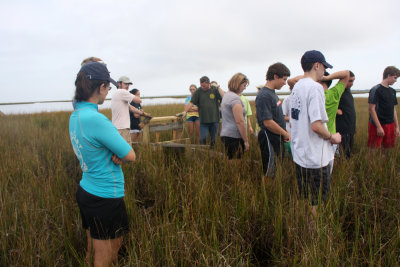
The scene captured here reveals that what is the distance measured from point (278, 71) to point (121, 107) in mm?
2565

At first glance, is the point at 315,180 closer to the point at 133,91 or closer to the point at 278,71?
the point at 278,71

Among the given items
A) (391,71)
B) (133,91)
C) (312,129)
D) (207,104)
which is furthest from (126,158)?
(133,91)

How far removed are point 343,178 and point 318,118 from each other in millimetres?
984

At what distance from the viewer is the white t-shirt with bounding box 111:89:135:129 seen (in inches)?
163

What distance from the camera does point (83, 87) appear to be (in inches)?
62.1

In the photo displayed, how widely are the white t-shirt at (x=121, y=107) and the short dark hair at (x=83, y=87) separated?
2574mm

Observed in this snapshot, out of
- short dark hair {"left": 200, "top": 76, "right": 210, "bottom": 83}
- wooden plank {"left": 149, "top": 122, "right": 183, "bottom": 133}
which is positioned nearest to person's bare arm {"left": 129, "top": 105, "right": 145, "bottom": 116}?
wooden plank {"left": 149, "top": 122, "right": 183, "bottom": 133}

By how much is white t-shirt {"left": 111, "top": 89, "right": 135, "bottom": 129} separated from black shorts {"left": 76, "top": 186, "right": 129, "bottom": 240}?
267 centimetres

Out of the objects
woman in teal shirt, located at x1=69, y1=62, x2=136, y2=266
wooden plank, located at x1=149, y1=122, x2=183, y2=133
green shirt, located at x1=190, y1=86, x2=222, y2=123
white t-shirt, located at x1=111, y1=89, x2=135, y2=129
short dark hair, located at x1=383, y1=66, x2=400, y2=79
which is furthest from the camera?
green shirt, located at x1=190, y1=86, x2=222, y2=123

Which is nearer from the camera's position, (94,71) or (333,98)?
(94,71)

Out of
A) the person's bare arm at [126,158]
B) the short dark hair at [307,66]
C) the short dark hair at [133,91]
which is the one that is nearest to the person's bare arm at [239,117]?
the short dark hair at [307,66]

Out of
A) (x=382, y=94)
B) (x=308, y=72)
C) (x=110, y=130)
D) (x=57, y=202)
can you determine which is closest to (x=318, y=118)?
(x=308, y=72)

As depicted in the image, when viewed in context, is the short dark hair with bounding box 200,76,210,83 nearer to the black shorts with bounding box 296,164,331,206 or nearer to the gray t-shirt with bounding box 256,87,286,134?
the gray t-shirt with bounding box 256,87,286,134

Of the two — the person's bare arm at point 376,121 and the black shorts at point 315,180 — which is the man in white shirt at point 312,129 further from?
the person's bare arm at point 376,121
